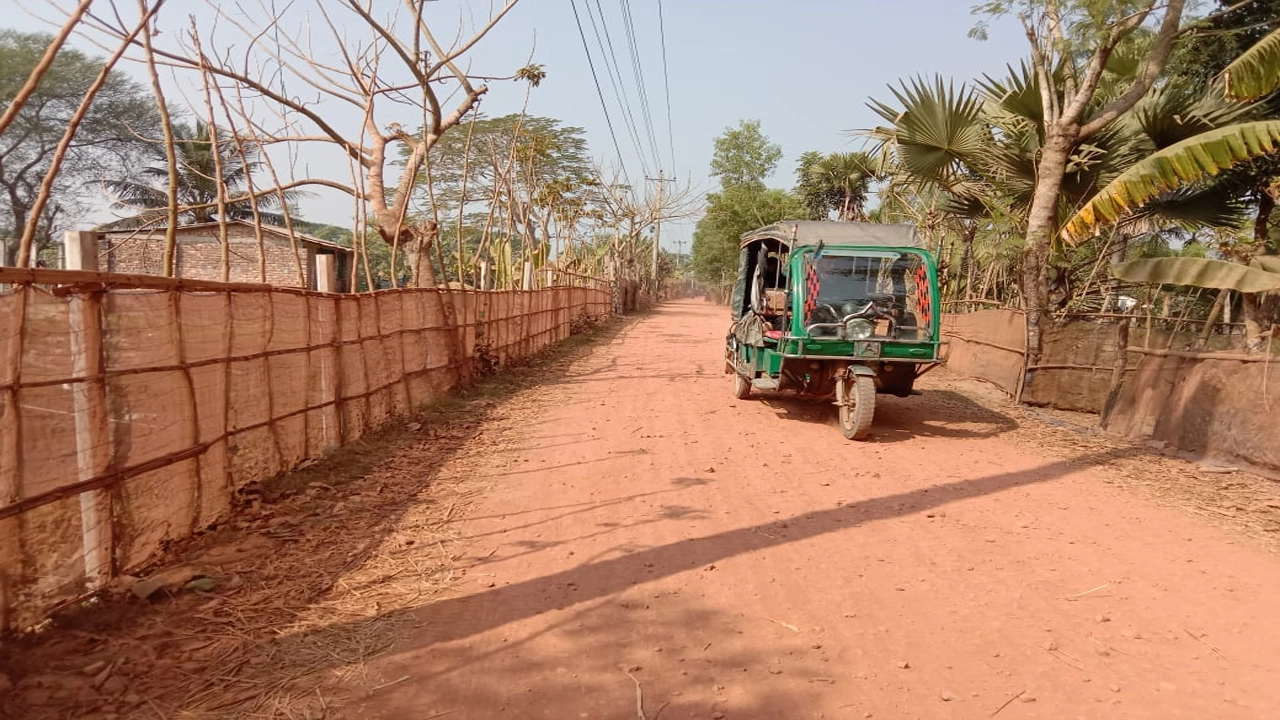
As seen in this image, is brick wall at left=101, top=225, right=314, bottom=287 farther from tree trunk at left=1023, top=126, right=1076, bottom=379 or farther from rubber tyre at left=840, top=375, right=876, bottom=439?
tree trunk at left=1023, top=126, right=1076, bottom=379

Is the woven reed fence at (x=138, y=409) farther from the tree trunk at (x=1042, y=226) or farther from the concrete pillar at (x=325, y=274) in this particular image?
the tree trunk at (x=1042, y=226)

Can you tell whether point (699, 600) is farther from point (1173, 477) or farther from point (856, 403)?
point (1173, 477)

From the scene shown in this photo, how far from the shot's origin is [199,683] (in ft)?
9.77

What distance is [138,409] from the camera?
12.6 ft

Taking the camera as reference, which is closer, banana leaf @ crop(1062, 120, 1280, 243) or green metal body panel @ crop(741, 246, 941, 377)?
banana leaf @ crop(1062, 120, 1280, 243)

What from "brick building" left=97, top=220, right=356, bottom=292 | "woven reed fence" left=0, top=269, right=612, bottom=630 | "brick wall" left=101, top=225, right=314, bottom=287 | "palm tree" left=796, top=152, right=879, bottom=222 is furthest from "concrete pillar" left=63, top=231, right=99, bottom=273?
"palm tree" left=796, top=152, right=879, bottom=222

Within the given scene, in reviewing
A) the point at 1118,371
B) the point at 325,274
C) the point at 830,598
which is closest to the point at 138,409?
the point at 325,274

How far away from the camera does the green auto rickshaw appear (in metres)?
7.93

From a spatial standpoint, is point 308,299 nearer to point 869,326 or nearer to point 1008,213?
point 869,326

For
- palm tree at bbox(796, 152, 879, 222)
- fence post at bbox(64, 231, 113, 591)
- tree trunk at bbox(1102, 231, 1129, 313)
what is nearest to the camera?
fence post at bbox(64, 231, 113, 591)

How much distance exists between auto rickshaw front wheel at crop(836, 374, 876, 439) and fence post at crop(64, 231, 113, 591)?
634cm

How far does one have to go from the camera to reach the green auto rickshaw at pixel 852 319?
26.0ft

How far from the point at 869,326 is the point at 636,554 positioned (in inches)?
187

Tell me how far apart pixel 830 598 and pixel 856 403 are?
401cm
